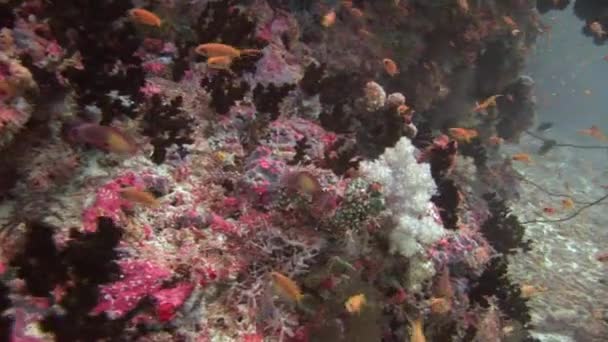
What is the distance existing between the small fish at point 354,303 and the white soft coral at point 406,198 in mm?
1145

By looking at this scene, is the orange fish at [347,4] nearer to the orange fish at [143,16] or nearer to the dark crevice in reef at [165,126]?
the orange fish at [143,16]

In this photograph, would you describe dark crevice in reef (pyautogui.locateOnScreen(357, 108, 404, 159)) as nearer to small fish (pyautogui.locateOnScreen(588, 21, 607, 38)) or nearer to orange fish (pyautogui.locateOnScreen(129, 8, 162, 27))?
orange fish (pyautogui.locateOnScreen(129, 8, 162, 27))

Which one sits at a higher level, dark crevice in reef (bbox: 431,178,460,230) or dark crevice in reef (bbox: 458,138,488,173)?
dark crevice in reef (bbox: 458,138,488,173)

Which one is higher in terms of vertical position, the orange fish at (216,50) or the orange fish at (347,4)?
the orange fish at (347,4)

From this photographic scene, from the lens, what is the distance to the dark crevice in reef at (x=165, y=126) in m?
4.77

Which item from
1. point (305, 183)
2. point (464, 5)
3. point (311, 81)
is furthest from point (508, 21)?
point (305, 183)

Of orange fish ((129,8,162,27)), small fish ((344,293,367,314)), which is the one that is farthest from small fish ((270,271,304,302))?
orange fish ((129,8,162,27))

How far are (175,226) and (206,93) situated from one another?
2145 mm

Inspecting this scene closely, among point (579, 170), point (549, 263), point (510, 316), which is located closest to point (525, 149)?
point (579, 170)

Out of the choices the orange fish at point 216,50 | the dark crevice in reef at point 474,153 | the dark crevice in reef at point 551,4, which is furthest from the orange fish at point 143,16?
the dark crevice in reef at point 551,4

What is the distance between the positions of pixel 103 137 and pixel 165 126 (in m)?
1.16

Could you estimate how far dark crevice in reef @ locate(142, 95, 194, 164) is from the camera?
477cm

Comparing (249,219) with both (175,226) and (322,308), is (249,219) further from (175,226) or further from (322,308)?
(322,308)

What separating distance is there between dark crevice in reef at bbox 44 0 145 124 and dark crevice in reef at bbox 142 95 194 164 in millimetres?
204
